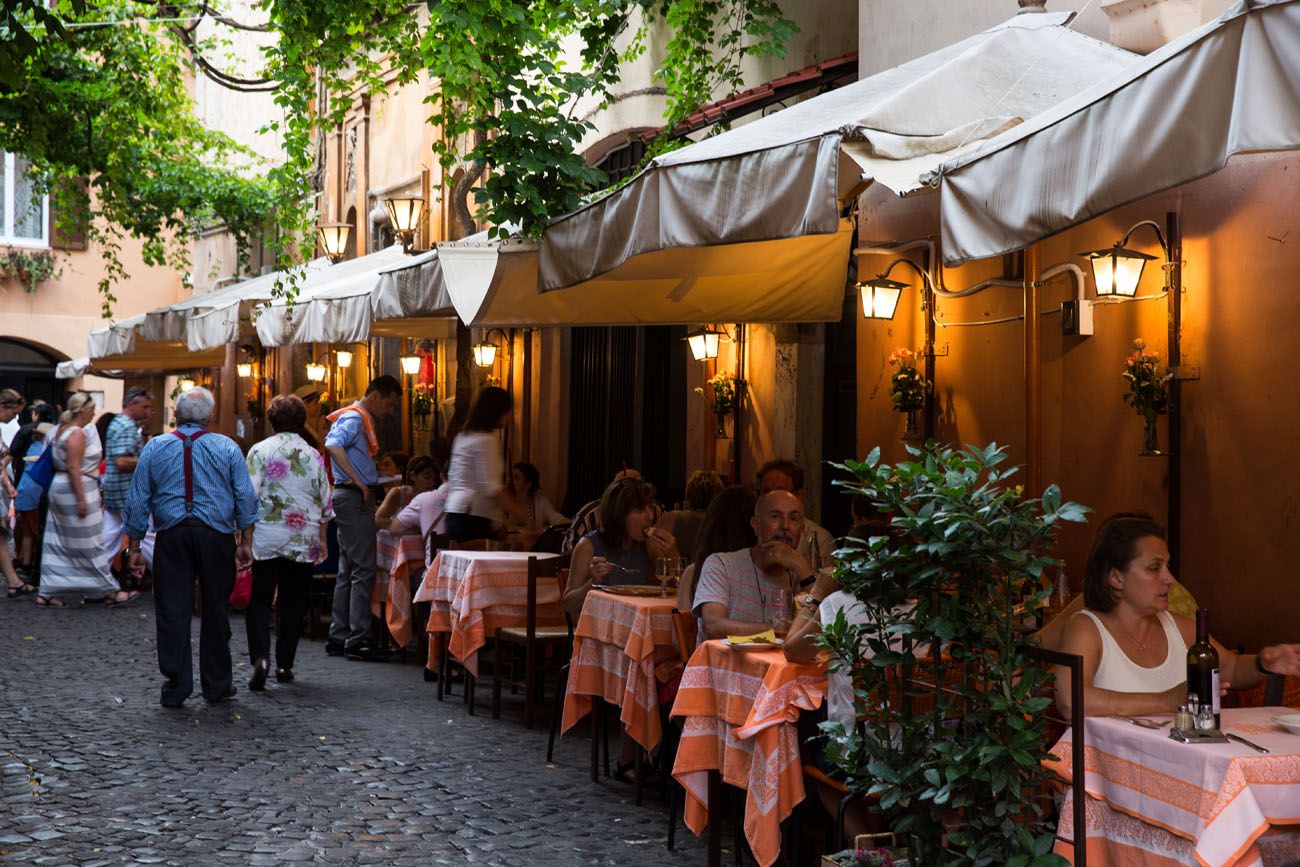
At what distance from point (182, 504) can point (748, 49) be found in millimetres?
5478

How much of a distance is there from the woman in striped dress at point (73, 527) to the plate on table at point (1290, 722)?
41.8 ft

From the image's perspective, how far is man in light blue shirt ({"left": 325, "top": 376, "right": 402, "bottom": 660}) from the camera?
1211 cm

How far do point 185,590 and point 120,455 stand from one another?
20.8 feet

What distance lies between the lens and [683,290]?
10258mm

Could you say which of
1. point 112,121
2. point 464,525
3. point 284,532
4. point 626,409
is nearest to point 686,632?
point 284,532

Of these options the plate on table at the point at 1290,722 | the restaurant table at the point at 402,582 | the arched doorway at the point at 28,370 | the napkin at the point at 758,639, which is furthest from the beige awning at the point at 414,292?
the arched doorway at the point at 28,370

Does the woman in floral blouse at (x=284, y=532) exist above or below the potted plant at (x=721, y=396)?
Result: below

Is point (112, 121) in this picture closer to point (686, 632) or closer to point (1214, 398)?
point (686, 632)

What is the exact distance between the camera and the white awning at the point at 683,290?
9.63 metres

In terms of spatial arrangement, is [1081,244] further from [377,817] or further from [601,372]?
[601,372]

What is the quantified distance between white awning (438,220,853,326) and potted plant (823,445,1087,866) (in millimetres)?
4858

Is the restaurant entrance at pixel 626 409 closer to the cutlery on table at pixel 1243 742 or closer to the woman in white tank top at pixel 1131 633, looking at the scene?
the woman in white tank top at pixel 1131 633

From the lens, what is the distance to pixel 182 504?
9.57 m

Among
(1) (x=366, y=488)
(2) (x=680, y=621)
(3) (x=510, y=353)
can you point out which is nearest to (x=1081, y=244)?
(2) (x=680, y=621)
